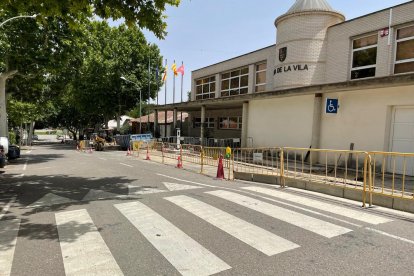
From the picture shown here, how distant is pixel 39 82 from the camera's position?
67.9ft

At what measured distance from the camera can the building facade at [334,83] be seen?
12.6 metres

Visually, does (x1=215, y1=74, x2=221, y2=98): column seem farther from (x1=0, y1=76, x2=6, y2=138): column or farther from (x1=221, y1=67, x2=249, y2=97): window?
(x1=0, y1=76, x2=6, y2=138): column

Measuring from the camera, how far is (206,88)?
31719 mm

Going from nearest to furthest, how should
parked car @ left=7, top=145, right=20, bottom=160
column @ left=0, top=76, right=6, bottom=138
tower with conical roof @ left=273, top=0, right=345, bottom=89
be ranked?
column @ left=0, top=76, right=6, bottom=138 → tower with conical roof @ left=273, top=0, right=345, bottom=89 → parked car @ left=7, top=145, right=20, bottom=160

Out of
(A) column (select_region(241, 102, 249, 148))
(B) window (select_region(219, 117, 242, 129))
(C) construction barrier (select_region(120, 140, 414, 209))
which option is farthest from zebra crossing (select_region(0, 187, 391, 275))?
(B) window (select_region(219, 117, 242, 129))

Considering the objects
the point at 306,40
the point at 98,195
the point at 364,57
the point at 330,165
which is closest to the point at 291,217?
the point at 98,195

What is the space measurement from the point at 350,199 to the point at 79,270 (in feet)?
21.4

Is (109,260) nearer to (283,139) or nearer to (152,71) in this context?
(283,139)

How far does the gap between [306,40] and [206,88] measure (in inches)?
561

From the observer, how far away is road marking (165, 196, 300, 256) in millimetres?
4539

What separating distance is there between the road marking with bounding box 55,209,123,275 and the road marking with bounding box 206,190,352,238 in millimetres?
3240

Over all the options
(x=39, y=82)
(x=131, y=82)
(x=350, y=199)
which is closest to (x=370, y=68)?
(x=350, y=199)

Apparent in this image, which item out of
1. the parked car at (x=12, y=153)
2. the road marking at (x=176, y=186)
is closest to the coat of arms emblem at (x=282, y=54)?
the road marking at (x=176, y=186)

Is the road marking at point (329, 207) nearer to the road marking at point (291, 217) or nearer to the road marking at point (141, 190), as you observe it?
the road marking at point (291, 217)
